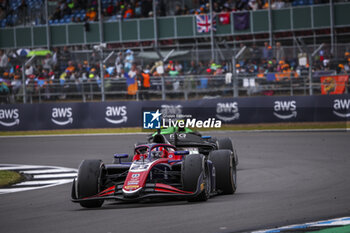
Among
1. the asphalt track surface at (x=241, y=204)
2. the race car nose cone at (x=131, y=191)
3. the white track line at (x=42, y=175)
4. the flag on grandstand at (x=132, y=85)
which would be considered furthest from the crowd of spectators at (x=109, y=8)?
the race car nose cone at (x=131, y=191)

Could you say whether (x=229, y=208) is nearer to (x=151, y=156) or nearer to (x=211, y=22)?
(x=151, y=156)

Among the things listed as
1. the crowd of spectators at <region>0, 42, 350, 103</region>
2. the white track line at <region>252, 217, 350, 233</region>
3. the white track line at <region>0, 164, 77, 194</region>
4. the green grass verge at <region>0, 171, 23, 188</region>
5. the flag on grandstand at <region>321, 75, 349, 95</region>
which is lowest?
the white track line at <region>0, 164, 77, 194</region>

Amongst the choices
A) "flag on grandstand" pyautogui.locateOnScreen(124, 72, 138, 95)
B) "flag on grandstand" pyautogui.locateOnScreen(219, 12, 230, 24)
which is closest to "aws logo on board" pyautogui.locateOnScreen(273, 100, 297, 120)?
"flag on grandstand" pyautogui.locateOnScreen(124, 72, 138, 95)

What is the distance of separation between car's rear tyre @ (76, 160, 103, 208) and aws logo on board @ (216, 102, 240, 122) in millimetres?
15931

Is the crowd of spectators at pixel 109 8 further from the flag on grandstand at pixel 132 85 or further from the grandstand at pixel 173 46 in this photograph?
the flag on grandstand at pixel 132 85

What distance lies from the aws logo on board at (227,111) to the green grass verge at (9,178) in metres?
11.5

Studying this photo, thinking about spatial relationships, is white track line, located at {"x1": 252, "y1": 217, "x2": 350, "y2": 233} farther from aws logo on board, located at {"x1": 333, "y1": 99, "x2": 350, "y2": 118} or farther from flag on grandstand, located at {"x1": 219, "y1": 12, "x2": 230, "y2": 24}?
flag on grandstand, located at {"x1": 219, "y1": 12, "x2": 230, "y2": 24}

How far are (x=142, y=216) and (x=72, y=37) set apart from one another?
105 feet

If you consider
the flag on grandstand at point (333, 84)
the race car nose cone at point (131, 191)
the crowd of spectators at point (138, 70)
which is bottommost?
the race car nose cone at point (131, 191)

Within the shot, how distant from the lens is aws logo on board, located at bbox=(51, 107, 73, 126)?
27.2m

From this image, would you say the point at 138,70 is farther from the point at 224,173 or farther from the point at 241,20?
the point at 224,173

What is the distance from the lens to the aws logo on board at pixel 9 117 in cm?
2755

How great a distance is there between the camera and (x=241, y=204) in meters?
9.43

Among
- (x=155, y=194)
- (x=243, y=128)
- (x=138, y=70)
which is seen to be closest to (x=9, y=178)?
(x=155, y=194)
